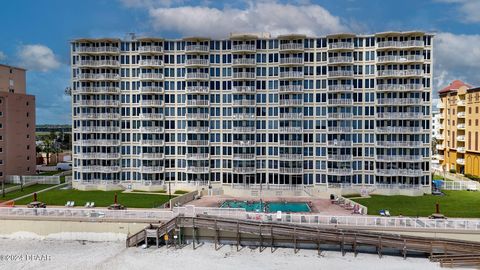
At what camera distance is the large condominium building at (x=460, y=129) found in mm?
73438

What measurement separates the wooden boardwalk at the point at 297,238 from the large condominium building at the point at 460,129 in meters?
44.9

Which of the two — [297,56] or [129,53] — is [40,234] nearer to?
[129,53]

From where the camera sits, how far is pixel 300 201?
54906 millimetres

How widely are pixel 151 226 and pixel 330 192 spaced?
29.3 m

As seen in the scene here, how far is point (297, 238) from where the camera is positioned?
125 feet

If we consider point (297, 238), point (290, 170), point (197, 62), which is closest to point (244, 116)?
point (290, 170)

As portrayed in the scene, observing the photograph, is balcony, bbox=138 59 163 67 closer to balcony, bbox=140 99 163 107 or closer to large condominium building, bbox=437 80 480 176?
balcony, bbox=140 99 163 107

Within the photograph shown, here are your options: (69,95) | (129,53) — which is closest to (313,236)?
(129,53)

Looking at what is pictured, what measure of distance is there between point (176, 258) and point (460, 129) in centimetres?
6574

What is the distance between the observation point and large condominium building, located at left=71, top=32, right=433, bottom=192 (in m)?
58.4

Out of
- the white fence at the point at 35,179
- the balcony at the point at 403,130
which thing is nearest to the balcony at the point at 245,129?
the balcony at the point at 403,130

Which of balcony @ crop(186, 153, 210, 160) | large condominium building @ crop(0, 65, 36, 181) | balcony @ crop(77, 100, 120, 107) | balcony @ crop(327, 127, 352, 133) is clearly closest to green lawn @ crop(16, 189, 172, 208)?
balcony @ crop(186, 153, 210, 160)

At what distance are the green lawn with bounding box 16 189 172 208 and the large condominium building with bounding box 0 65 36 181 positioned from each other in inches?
672

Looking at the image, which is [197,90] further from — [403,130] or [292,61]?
[403,130]
